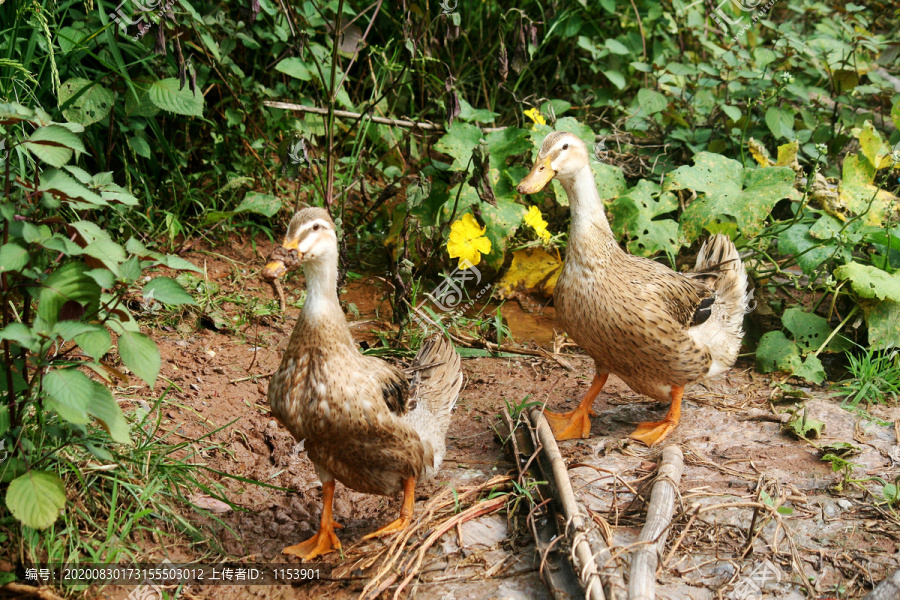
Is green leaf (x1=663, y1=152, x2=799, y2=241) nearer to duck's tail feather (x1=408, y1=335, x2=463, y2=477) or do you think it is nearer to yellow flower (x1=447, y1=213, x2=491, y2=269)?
yellow flower (x1=447, y1=213, x2=491, y2=269)

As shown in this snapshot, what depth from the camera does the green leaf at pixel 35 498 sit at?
2502 mm

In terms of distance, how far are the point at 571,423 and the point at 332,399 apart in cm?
167

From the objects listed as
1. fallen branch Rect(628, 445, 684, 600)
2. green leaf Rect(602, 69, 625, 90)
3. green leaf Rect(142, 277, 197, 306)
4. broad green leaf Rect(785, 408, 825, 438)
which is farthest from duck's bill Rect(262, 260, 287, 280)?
green leaf Rect(602, 69, 625, 90)

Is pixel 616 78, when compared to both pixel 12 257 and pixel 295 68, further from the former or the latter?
pixel 12 257

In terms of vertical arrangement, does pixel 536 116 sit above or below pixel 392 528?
above

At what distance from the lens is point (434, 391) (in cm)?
381

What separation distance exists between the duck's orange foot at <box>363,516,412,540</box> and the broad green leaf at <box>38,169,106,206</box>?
186 centimetres

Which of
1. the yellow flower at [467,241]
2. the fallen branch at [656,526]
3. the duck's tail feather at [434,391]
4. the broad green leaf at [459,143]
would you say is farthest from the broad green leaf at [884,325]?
the broad green leaf at [459,143]

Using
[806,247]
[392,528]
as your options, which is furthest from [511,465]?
[806,247]

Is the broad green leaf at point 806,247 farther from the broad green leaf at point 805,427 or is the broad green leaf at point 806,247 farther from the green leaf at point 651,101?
the green leaf at point 651,101

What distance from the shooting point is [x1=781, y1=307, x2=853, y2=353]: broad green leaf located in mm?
4703

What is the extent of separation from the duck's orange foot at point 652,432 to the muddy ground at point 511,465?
6 centimetres

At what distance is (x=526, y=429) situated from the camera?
3992 millimetres

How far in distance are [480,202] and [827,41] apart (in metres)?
3.40
